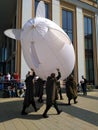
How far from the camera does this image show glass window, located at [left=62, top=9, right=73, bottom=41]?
24.1 m

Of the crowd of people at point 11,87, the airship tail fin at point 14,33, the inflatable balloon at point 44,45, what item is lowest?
the crowd of people at point 11,87

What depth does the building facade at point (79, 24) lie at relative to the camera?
2248 centimetres

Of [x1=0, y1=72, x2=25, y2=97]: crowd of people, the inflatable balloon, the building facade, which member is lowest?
[x1=0, y1=72, x2=25, y2=97]: crowd of people

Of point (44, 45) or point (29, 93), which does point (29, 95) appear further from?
point (44, 45)

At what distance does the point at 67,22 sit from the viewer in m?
24.4

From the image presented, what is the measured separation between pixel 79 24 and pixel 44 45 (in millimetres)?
17426

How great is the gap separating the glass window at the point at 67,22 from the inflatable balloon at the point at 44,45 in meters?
15.2

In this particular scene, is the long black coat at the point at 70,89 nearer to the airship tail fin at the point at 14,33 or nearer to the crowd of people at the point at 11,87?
the airship tail fin at the point at 14,33

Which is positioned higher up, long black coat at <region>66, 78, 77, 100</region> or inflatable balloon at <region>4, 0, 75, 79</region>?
inflatable balloon at <region>4, 0, 75, 79</region>

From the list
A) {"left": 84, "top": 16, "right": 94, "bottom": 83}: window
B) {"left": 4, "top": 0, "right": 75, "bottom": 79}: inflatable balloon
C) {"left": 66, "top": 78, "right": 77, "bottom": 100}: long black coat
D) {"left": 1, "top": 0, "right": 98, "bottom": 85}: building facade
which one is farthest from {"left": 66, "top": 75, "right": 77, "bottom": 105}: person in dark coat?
{"left": 84, "top": 16, "right": 94, "bottom": 83}: window

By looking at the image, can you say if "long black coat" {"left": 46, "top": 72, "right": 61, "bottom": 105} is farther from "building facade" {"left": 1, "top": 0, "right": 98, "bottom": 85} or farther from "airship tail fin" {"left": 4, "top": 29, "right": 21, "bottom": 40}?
"building facade" {"left": 1, "top": 0, "right": 98, "bottom": 85}

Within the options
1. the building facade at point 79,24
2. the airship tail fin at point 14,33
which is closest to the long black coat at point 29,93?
the airship tail fin at point 14,33

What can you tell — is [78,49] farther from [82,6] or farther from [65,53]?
[65,53]

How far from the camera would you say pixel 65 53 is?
9.02 metres
